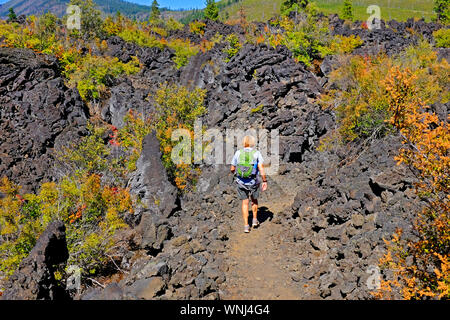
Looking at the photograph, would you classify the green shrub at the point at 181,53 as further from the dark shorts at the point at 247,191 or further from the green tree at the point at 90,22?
the dark shorts at the point at 247,191

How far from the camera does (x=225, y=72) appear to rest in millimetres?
18219

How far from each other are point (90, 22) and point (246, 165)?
29.2 m

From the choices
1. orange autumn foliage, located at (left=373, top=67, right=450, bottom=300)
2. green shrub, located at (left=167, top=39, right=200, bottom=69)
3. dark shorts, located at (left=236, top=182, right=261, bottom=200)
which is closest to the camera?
orange autumn foliage, located at (left=373, top=67, right=450, bottom=300)

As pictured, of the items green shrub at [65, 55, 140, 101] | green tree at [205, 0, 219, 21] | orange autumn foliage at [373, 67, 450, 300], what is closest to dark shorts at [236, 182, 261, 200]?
orange autumn foliage at [373, 67, 450, 300]

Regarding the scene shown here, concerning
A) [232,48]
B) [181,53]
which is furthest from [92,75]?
[232,48]

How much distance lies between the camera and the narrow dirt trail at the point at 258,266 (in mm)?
5211

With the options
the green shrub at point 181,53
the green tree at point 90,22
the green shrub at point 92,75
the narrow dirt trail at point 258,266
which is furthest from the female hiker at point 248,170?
the green tree at point 90,22

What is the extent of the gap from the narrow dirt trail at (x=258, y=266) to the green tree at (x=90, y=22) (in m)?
27.8

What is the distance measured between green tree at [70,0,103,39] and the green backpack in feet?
90.0

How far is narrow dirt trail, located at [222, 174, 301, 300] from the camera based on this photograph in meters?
5.21

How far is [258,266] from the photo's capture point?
6031 mm

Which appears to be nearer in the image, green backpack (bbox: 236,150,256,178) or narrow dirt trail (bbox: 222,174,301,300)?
narrow dirt trail (bbox: 222,174,301,300)

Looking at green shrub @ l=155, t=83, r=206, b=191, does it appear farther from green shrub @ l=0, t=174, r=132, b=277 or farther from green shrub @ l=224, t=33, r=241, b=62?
green shrub @ l=224, t=33, r=241, b=62

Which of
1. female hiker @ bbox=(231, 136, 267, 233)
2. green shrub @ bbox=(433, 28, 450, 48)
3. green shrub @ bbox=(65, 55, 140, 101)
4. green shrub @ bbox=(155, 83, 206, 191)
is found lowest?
female hiker @ bbox=(231, 136, 267, 233)
